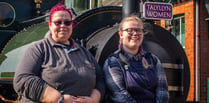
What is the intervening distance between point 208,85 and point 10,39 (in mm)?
3767

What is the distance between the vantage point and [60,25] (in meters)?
2.39

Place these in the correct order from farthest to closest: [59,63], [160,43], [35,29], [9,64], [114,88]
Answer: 1. [35,29]
2. [9,64]
3. [160,43]
4. [114,88]
5. [59,63]

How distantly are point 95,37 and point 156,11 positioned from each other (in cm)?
72

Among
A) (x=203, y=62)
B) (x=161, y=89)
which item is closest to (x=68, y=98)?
(x=161, y=89)

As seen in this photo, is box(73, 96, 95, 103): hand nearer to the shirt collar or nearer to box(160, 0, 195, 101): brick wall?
the shirt collar

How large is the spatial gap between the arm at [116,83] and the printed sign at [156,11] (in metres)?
1.08

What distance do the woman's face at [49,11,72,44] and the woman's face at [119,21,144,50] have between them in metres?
0.45

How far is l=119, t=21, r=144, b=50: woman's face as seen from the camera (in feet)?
8.42

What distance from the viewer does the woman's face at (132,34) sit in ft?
8.42

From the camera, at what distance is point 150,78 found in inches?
101

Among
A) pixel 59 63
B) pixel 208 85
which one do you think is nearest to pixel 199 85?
pixel 208 85

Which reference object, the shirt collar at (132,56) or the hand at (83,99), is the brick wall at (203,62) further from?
the hand at (83,99)

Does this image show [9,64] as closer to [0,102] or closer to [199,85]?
[0,102]

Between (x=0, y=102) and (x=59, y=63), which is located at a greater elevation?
(x=59, y=63)
